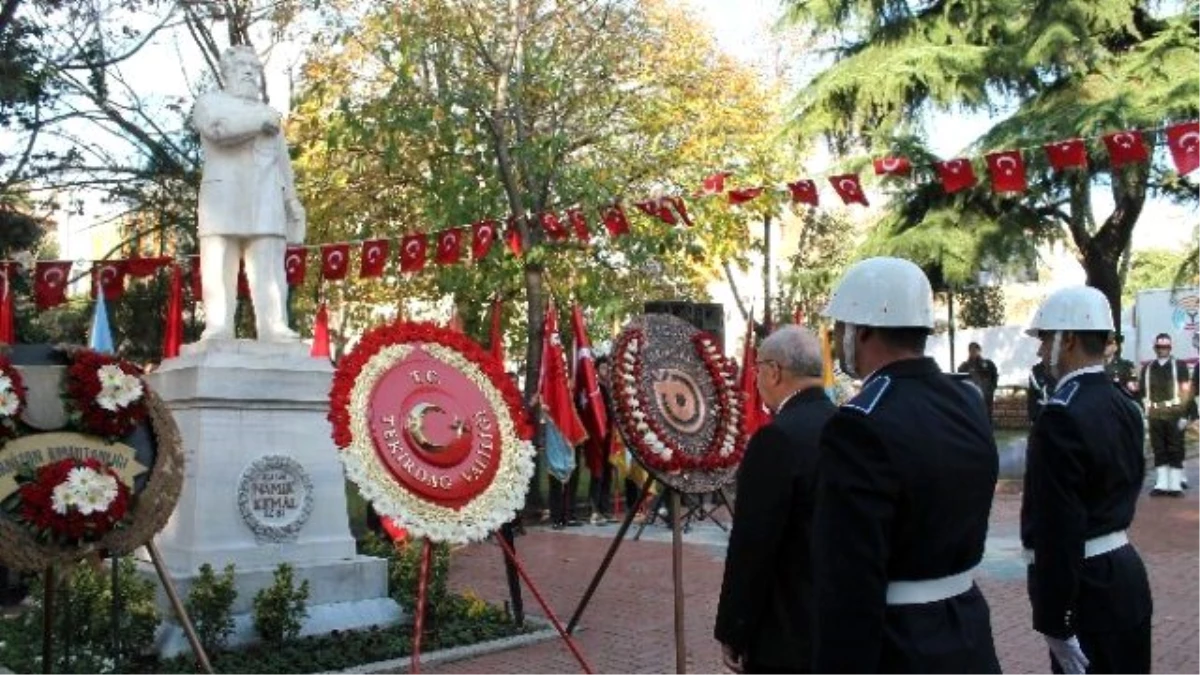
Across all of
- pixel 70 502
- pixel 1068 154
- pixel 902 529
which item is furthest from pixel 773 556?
pixel 1068 154

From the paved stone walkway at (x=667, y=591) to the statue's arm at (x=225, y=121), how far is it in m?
4.02

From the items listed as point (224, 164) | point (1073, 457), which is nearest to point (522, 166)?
point (224, 164)

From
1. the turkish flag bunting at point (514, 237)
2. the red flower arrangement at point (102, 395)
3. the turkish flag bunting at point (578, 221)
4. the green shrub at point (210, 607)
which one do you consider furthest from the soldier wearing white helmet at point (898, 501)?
the turkish flag bunting at point (514, 237)

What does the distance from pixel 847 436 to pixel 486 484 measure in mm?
3335

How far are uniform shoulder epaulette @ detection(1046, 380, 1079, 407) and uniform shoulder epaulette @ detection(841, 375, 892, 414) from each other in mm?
1517

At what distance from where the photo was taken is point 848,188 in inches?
489

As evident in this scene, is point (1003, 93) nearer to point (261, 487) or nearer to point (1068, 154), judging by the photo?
point (1068, 154)

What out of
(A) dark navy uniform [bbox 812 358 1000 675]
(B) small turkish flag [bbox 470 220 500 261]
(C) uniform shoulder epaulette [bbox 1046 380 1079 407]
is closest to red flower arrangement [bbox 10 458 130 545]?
(A) dark navy uniform [bbox 812 358 1000 675]

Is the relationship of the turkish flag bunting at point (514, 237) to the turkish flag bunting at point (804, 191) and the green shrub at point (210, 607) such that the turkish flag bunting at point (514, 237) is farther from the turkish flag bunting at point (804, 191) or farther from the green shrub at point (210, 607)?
the green shrub at point (210, 607)

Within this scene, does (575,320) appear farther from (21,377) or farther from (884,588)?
(884,588)

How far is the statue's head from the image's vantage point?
8.45 m

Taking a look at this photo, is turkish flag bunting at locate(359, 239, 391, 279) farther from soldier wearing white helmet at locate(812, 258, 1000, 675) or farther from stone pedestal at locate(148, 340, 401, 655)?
soldier wearing white helmet at locate(812, 258, 1000, 675)

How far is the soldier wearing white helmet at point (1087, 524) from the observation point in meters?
3.93

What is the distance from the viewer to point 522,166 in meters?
14.8
